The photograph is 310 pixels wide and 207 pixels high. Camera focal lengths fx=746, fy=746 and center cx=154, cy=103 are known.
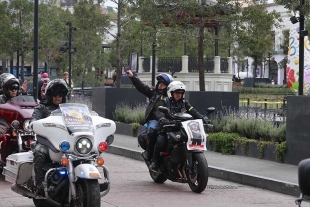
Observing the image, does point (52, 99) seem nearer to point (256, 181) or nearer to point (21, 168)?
point (21, 168)

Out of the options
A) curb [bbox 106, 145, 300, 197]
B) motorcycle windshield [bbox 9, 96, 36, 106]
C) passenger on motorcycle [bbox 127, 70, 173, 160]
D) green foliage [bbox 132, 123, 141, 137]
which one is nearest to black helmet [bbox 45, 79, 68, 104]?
passenger on motorcycle [bbox 127, 70, 173, 160]

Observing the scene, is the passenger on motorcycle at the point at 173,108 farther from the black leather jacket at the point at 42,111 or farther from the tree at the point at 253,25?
the tree at the point at 253,25

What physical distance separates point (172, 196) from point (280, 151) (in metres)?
4.16

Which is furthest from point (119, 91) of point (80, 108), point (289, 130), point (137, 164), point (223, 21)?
point (80, 108)

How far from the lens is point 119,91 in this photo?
2473 cm

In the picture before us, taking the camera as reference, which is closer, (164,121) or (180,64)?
(164,121)

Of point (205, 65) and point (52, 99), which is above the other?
point (205, 65)

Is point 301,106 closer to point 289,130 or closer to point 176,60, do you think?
point 289,130

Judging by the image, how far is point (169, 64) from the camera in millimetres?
42531

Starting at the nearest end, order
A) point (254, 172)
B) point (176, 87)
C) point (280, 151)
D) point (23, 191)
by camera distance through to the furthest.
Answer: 1. point (23, 191)
2. point (176, 87)
3. point (254, 172)
4. point (280, 151)

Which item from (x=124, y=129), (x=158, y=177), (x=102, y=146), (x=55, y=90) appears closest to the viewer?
(x=102, y=146)

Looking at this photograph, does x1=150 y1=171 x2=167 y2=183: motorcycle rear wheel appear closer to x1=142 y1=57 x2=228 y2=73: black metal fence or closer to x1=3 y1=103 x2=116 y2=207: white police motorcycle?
x1=3 y1=103 x2=116 y2=207: white police motorcycle

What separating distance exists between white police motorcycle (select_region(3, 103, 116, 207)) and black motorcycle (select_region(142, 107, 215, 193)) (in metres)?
2.67

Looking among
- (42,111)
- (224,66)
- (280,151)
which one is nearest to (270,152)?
(280,151)
